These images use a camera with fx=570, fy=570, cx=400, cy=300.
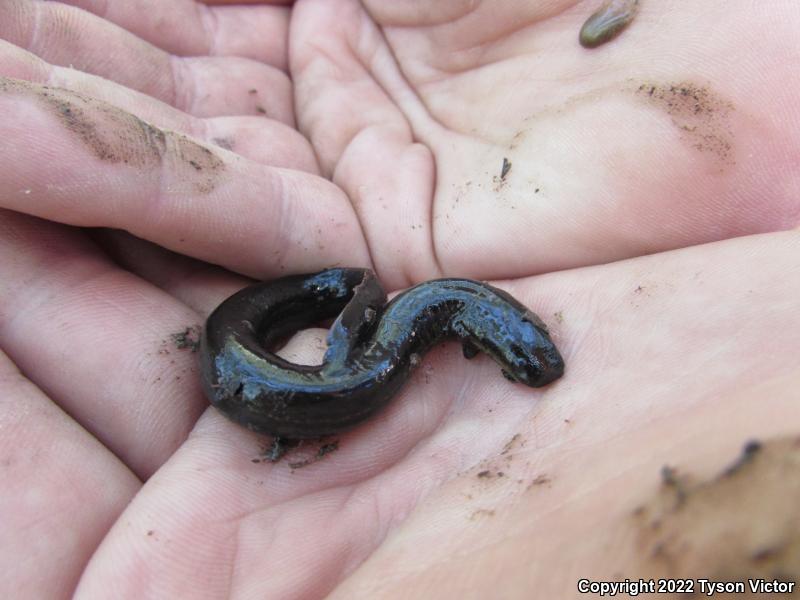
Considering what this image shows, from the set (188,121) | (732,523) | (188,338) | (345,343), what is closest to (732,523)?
(732,523)

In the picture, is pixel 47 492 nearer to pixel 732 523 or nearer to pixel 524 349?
pixel 524 349

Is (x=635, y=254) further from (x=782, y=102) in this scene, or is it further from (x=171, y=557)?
(x=171, y=557)

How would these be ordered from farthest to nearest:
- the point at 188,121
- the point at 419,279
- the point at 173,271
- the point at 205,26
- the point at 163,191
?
the point at 205,26 → the point at 188,121 → the point at 419,279 → the point at 173,271 → the point at 163,191

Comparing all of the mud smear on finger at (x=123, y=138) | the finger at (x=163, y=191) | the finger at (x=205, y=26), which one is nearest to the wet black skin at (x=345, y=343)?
the finger at (x=163, y=191)

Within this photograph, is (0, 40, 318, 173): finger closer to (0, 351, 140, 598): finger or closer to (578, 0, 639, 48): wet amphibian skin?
(0, 351, 140, 598): finger

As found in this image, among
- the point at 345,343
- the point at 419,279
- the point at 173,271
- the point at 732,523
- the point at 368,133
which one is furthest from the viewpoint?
Answer: the point at 368,133

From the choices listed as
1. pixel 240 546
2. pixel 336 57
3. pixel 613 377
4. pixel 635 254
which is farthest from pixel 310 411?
pixel 336 57
